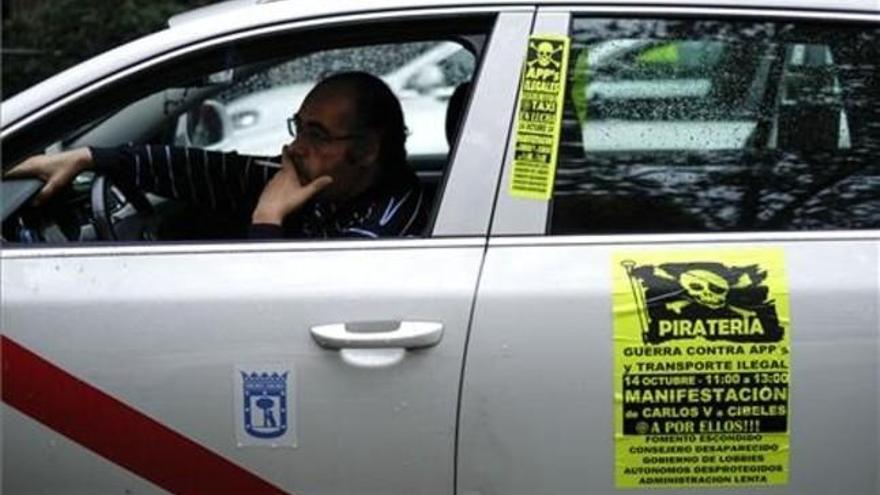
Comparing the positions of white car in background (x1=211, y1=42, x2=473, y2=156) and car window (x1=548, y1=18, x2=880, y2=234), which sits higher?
white car in background (x1=211, y1=42, x2=473, y2=156)

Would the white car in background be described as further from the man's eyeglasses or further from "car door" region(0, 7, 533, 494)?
"car door" region(0, 7, 533, 494)

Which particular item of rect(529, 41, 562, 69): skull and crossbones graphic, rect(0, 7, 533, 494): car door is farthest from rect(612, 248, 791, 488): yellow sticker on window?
rect(529, 41, 562, 69): skull and crossbones graphic

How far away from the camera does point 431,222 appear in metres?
2.79

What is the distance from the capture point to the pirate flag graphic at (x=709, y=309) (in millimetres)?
2648

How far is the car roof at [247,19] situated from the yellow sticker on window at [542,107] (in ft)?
0.32

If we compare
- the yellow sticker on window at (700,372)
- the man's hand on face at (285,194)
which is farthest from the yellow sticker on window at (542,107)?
the man's hand on face at (285,194)

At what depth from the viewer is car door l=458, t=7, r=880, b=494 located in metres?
2.65

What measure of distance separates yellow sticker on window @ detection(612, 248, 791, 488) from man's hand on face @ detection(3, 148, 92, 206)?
4.28 feet

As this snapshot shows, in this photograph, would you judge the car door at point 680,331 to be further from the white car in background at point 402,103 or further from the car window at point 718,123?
the white car in background at point 402,103

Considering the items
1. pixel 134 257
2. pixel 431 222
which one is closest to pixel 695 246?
pixel 431 222

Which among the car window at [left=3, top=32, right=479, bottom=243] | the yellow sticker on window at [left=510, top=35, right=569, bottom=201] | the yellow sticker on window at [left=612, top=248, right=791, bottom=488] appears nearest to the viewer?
the yellow sticker on window at [left=612, top=248, right=791, bottom=488]

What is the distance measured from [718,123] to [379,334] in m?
0.83

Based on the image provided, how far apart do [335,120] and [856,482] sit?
1416 millimetres

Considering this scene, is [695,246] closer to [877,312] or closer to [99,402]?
[877,312]
